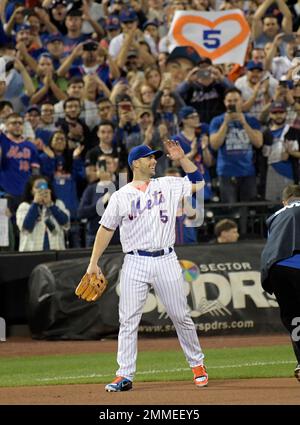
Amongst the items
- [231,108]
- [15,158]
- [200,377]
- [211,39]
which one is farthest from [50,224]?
[200,377]

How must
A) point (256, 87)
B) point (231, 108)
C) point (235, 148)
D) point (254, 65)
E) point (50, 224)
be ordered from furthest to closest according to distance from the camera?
point (254, 65) < point (256, 87) < point (231, 108) < point (235, 148) < point (50, 224)

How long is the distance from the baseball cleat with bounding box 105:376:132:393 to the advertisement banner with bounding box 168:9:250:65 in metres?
9.94

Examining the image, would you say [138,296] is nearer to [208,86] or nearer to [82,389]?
[82,389]

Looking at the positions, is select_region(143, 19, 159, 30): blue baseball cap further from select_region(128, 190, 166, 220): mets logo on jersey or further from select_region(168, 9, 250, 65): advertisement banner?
select_region(128, 190, 166, 220): mets logo on jersey

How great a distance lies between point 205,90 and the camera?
18.4 meters

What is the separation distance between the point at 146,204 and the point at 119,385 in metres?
1.69

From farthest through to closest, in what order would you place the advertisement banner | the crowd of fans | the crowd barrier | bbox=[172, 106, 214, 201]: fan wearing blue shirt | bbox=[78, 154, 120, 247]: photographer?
the advertisement banner → bbox=[172, 106, 214, 201]: fan wearing blue shirt → the crowd of fans → bbox=[78, 154, 120, 247]: photographer → the crowd barrier

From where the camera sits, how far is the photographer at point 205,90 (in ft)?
59.9

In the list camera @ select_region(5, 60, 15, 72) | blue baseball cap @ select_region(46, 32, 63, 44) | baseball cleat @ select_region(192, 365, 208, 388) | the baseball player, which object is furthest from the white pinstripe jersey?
blue baseball cap @ select_region(46, 32, 63, 44)

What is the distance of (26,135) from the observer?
57.1 ft

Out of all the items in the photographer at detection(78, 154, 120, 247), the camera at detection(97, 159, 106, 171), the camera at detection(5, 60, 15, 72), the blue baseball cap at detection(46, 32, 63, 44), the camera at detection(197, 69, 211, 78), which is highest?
the blue baseball cap at detection(46, 32, 63, 44)

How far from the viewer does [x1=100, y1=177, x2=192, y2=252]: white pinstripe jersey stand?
10.6m

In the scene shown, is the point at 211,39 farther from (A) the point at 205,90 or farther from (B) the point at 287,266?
(B) the point at 287,266

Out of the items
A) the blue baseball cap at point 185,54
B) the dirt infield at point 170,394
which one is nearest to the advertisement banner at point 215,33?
the blue baseball cap at point 185,54
